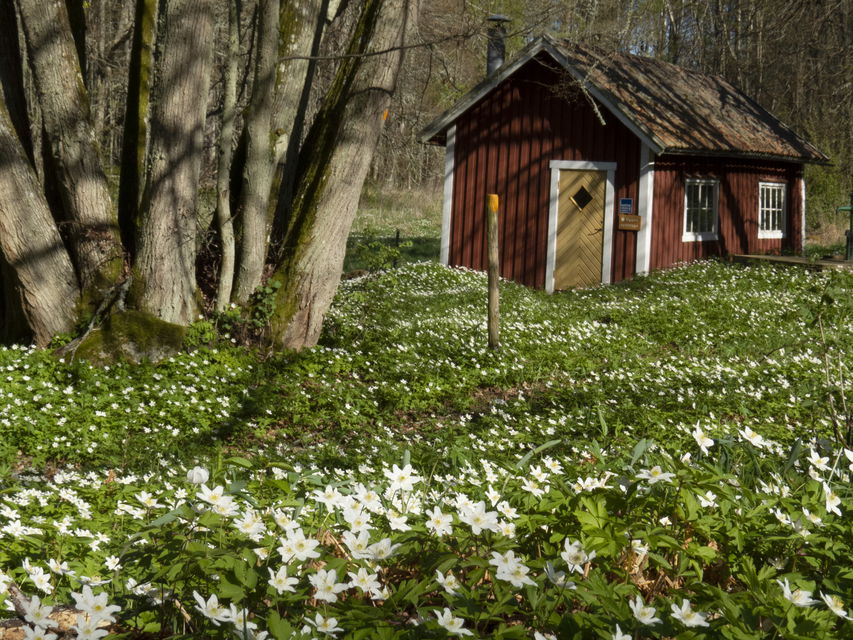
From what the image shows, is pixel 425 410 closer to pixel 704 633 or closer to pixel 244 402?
pixel 244 402

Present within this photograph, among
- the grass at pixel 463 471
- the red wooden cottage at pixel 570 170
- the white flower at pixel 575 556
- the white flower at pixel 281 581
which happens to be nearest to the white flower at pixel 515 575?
the grass at pixel 463 471

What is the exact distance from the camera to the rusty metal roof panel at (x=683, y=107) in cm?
1962

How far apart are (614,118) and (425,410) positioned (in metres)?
12.7

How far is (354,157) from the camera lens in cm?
1116

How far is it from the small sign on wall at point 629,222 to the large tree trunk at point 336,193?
32.8 ft

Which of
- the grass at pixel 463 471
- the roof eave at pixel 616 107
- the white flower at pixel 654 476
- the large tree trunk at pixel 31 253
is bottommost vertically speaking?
the grass at pixel 463 471

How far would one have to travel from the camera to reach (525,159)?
2067cm

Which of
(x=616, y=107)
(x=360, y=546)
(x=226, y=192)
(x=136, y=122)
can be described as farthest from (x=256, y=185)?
(x=616, y=107)

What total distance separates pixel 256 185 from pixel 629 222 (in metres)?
11.1

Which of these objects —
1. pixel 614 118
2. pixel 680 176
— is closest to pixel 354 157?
pixel 614 118

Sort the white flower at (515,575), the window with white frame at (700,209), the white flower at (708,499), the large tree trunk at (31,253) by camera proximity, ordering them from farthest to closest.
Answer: the window with white frame at (700,209) → the large tree trunk at (31,253) → the white flower at (708,499) → the white flower at (515,575)

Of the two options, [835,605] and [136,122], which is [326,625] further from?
[136,122]

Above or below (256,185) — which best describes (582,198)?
above

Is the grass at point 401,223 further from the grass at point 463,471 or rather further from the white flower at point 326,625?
the white flower at point 326,625
